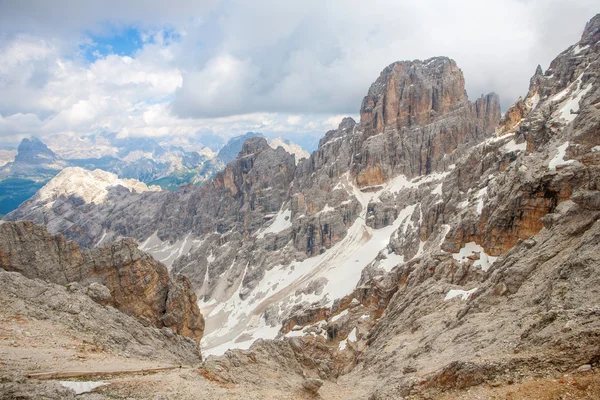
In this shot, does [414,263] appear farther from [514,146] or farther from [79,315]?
[79,315]

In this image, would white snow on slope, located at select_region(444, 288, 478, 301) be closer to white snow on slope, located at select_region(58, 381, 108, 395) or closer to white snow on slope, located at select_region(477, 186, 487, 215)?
white snow on slope, located at select_region(477, 186, 487, 215)

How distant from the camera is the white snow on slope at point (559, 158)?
1949 inches

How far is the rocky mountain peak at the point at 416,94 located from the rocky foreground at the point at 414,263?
79 cm

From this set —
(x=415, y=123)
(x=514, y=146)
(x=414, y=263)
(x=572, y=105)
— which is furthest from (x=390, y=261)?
(x=415, y=123)

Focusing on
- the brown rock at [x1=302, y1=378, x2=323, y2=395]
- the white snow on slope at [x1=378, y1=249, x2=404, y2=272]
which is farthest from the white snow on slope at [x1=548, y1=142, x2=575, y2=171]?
the white snow on slope at [x1=378, y1=249, x2=404, y2=272]

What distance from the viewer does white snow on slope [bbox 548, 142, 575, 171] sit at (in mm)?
49513

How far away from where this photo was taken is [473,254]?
60250 millimetres

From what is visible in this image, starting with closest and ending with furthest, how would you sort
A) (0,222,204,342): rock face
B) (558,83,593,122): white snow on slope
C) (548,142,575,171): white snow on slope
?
(0,222,204,342): rock face, (548,142,575,171): white snow on slope, (558,83,593,122): white snow on slope

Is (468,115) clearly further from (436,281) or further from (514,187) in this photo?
(436,281)

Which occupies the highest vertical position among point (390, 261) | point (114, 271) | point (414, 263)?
point (114, 271)

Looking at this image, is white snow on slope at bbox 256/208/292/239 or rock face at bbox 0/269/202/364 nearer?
rock face at bbox 0/269/202/364

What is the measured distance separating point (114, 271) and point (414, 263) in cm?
5365

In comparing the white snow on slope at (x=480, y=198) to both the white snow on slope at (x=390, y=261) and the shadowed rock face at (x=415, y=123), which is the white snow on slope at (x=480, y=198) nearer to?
the white snow on slope at (x=390, y=261)

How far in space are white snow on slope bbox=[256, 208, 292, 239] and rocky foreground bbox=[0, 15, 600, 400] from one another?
1496 millimetres
